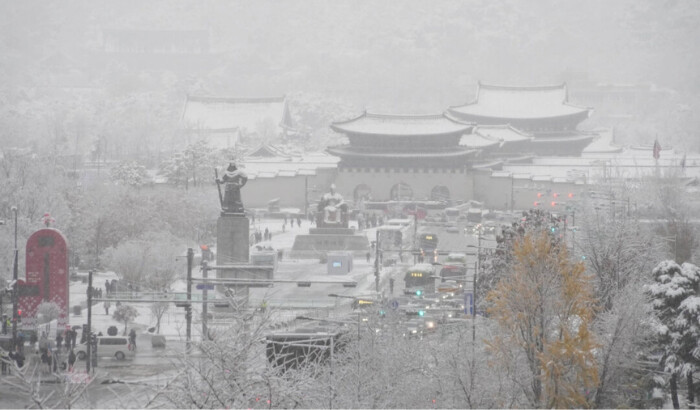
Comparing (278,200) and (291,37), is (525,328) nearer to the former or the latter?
(278,200)

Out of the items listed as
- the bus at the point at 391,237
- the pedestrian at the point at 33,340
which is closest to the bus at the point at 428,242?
the bus at the point at 391,237

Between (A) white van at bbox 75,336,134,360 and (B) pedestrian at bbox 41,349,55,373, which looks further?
(A) white van at bbox 75,336,134,360

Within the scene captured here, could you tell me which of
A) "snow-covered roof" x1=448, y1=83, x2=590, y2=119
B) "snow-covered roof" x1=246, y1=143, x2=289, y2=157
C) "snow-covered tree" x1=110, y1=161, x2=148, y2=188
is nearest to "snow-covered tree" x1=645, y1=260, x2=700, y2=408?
"snow-covered tree" x1=110, y1=161, x2=148, y2=188

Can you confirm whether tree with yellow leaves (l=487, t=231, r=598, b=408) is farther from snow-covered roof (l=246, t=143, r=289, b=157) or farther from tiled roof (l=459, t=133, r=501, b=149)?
snow-covered roof (l=246, t=143, r=289, b=157)

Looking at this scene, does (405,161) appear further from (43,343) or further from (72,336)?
(43,343)

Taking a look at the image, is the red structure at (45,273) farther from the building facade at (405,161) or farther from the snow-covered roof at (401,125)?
the building facade at (405,161)

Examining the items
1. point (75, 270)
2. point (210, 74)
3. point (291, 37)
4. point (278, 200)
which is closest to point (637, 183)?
point (278, 200)
